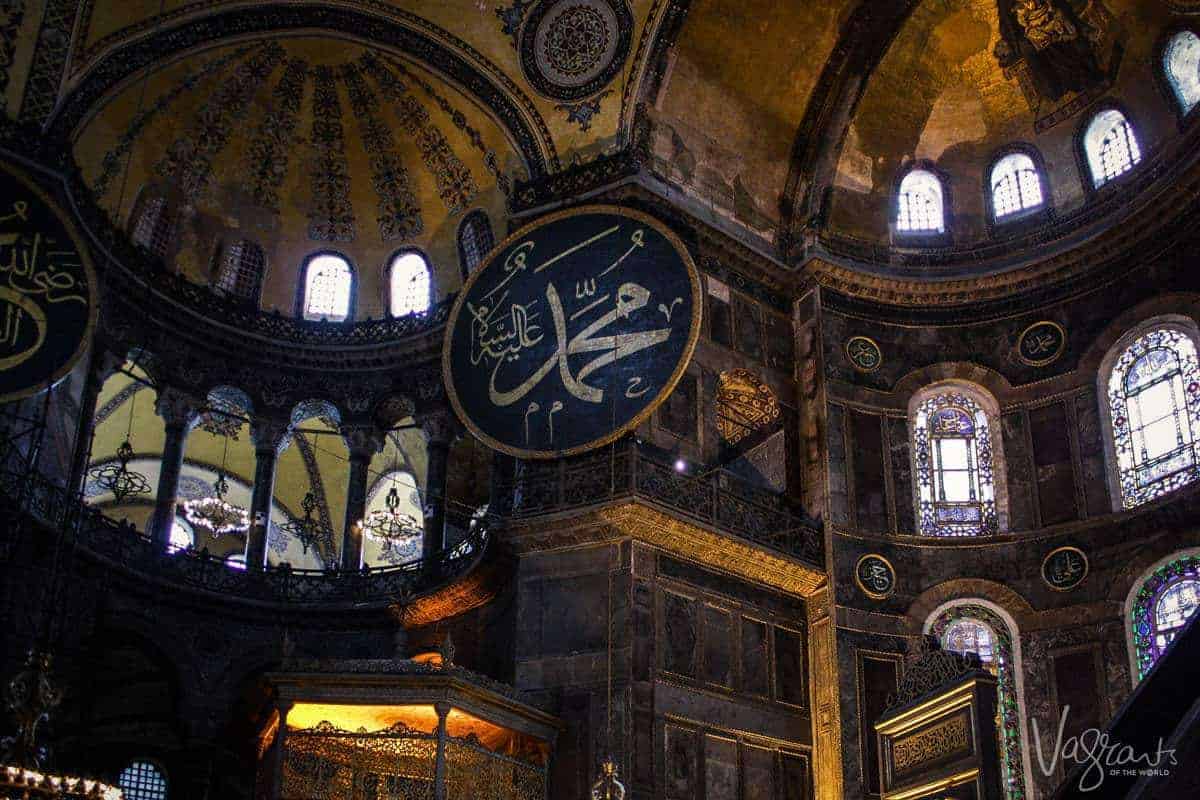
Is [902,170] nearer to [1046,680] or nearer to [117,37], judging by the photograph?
[1046,680]

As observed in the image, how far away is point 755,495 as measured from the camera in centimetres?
1678

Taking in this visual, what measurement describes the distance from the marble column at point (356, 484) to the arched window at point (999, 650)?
25.2ft

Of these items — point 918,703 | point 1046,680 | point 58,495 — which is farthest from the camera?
point 58,495

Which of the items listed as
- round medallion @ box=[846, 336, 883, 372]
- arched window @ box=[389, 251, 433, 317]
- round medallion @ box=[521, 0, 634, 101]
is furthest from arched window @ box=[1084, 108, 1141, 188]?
arched window @ box=[389, 251, 433, 317]

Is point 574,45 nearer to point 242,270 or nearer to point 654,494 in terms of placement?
point 242,270

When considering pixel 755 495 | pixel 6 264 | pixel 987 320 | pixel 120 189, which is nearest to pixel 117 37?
pixel 120 189

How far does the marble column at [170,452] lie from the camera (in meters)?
18.3

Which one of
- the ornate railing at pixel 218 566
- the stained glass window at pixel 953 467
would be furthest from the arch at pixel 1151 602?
the ornate railing at pixel 218 566

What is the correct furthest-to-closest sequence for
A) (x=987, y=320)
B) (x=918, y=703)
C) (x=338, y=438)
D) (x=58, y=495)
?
(x=338, y=438) < (x=987, y=320) < (x=58, y=495) < (x=918, y=703)

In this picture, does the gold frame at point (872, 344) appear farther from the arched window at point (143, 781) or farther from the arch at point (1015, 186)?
the arched window at point (143, 781)

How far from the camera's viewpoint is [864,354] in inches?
703

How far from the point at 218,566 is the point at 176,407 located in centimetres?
228

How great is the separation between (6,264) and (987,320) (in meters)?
11.7

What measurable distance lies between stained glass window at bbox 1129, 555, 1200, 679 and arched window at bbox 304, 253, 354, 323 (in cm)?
1142
